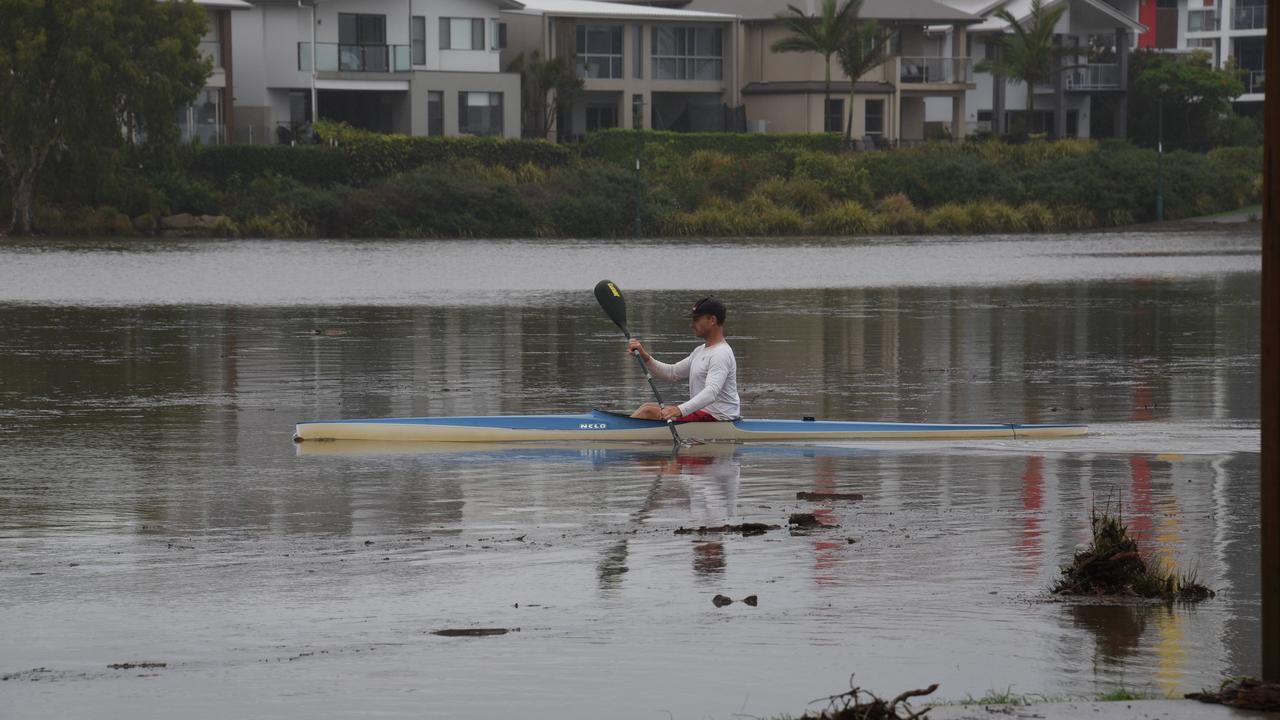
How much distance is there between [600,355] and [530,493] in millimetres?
12242

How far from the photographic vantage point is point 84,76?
6250 centimetres

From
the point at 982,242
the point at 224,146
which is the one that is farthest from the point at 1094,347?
the point at 224,146

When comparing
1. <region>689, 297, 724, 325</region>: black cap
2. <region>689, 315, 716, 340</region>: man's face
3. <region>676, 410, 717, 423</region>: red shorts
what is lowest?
<region>676, 410, 717, 423</region>: red shorts

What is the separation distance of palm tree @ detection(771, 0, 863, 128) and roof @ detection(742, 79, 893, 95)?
2.59m

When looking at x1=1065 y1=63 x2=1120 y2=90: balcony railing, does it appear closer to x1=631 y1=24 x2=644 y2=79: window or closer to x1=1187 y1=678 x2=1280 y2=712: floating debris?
x1=631 y1=24 x2=644 y2=79: window

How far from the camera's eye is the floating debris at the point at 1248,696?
7590 millimetres

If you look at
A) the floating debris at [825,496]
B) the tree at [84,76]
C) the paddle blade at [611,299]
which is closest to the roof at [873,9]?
the tree at [84,76]

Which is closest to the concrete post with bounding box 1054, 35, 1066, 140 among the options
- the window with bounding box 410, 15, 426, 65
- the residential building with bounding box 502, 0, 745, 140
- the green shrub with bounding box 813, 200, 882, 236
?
the residential building with bounding box 502, 0, 745, 140

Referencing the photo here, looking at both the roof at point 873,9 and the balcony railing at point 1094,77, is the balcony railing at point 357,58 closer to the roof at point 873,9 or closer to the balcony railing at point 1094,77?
the roof at point 873,9

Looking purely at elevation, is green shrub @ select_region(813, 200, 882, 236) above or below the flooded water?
above

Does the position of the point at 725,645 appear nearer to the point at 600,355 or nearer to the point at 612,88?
the point at 600,355

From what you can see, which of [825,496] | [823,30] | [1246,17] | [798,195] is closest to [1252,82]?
[1246,17]

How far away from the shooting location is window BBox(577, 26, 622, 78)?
86125 mm

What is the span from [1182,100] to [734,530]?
88.7m
